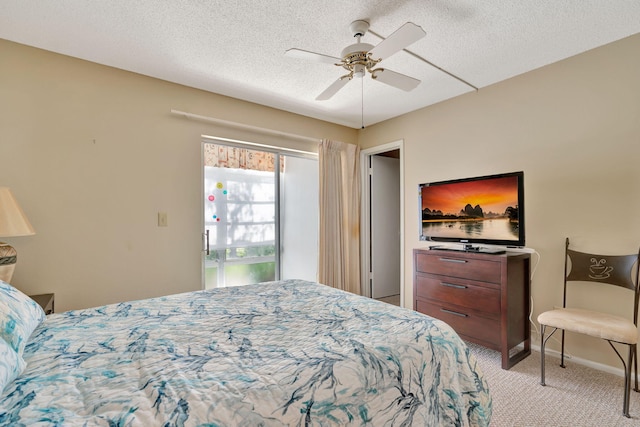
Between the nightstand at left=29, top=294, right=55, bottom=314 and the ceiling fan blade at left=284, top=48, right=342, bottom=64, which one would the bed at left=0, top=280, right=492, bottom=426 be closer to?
the nightstand at left=29, top=294, right=55, bottom=314

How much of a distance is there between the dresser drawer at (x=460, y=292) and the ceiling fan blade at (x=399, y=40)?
1.97 m

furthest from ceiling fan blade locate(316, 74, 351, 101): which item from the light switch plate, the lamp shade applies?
the lamp shade

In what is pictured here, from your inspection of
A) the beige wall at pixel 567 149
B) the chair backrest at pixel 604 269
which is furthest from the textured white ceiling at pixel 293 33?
the chair backrest at pixel 604 269

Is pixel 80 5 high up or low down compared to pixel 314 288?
up

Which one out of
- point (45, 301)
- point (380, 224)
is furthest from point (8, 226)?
point (380, 224)

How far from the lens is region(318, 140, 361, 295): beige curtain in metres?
3.93

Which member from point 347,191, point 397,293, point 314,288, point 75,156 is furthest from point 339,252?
point 75,156

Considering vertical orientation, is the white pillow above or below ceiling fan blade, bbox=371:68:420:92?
below

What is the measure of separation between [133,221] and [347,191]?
256 cm

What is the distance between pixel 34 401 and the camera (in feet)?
2.65

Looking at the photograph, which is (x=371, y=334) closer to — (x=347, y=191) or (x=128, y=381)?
(x=128, y=381)

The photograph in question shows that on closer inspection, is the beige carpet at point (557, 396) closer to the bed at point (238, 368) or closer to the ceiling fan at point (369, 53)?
the bed at point (238, 368)

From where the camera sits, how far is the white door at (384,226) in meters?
4.48

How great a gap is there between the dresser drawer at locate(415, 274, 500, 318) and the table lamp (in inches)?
124
